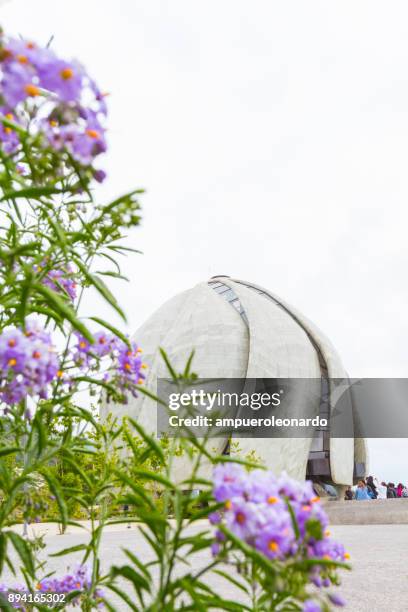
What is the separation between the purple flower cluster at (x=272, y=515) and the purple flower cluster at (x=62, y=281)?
1.01 meters

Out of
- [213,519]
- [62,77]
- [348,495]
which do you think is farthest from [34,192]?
[348,495]

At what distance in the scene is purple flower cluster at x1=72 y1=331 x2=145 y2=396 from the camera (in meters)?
1.62

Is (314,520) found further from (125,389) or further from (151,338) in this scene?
(151,338)

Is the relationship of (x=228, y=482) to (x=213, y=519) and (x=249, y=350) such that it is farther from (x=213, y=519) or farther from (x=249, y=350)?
(x=249, y=350)

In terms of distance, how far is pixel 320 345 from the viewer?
76.6ft

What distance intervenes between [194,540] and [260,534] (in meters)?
→ 0.33

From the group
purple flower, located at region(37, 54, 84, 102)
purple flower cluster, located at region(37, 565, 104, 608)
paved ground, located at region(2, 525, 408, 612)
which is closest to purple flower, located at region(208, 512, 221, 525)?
purple flower, located at region(37, 54, 84, 102)

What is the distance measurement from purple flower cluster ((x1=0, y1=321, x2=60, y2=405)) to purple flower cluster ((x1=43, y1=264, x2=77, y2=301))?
51 cm

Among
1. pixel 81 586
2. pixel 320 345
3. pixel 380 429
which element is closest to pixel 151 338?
pixel 320 345

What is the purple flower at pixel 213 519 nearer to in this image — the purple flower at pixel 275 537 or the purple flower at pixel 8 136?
the purple flower at pixel 275 537

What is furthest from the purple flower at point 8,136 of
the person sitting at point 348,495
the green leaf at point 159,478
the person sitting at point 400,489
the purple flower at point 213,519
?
the person sitting at point 348,495

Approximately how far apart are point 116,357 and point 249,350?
1981cm

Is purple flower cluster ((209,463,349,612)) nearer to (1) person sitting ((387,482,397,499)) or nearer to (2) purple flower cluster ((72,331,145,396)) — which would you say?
(2) purple flower cluster ((72,331,145,396))

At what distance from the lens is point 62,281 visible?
1969mm
